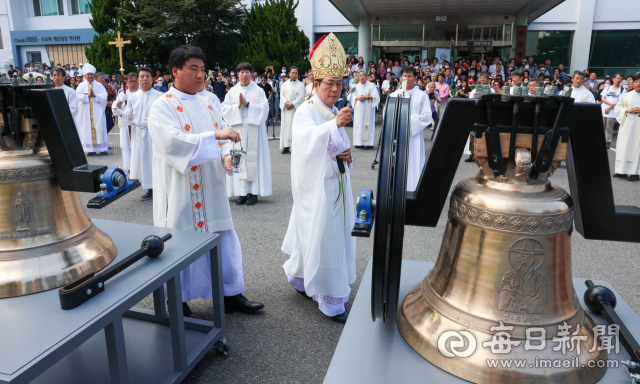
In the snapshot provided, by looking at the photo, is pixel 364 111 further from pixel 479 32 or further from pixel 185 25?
pixel 185 25

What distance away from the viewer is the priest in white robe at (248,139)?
6.57m

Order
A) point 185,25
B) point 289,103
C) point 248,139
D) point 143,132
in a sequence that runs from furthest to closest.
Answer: point 185,25, point 289,103, point 143,132, point 248,139

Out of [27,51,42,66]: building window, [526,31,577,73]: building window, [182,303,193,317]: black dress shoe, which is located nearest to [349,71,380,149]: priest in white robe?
[182,303,193,317]: black dress shoe

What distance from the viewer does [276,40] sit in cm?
2195

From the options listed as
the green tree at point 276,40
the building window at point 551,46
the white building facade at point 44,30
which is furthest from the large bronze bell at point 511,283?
the white building facade at point 44,30

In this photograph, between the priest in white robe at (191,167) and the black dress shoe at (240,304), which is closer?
the priest in white robe at (191,167)

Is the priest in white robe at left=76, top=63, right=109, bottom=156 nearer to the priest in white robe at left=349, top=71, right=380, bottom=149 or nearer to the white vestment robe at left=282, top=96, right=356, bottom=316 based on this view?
the priest in white robe at left=349, top=71, right=380, bottom=149

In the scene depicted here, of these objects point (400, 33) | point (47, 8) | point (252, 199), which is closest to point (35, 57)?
point (47, 8)

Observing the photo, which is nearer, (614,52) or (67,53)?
(614,52)

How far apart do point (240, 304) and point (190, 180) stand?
3.38 feet

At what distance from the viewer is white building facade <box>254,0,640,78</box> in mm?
20297

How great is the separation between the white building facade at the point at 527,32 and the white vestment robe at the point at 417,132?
14.0m

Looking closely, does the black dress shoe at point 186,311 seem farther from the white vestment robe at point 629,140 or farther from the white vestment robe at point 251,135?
the white vestment robe at point 629,140

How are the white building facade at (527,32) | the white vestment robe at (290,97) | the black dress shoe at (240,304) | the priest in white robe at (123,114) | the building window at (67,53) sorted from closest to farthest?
the black dress shoe at (240,304) → the priest in white robe at (123,114) → the white vestment robe at (290,97) → the white building facade at (527,32) → the building window at (67,53)
